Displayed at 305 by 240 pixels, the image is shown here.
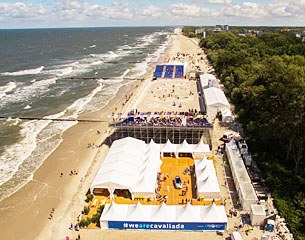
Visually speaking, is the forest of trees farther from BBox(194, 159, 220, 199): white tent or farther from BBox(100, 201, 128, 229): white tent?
BBox(100, 201, 128, 229): white tent

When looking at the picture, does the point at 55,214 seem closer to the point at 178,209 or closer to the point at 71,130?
the point at 178,209

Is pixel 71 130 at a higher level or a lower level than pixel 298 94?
lower

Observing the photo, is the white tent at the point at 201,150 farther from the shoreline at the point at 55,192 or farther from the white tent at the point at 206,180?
the shoreline at the point at 55,192

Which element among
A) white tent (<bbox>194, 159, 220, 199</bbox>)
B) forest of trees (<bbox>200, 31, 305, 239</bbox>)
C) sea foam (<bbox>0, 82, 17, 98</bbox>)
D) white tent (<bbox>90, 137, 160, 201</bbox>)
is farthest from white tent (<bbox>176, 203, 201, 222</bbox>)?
sea foam (<bbox>0, 82, 17, 98</bbox>)

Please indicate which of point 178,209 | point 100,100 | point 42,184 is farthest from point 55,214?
point 100,100

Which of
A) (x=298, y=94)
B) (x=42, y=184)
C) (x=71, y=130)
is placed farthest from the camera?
(x=71, y=130)

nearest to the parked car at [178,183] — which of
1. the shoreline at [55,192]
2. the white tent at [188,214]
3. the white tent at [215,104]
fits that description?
the white tent at [188,214]

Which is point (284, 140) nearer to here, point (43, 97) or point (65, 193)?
point (65, 193)

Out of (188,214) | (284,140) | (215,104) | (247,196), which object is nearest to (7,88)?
(215,104)
